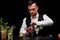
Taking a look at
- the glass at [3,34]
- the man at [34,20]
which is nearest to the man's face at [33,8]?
the man at [34,20]

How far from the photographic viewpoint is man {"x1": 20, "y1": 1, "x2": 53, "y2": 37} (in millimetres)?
4262

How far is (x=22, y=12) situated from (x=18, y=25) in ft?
0.80

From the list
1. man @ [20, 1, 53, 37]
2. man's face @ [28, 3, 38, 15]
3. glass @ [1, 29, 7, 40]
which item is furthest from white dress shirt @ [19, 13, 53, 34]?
glass @ [1, 29, 7, 40]

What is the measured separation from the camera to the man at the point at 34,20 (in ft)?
14.0

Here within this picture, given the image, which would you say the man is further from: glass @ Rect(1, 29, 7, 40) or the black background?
glass @ Rect(1, 29, 7, 40)

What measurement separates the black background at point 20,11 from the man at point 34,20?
66 millimetres

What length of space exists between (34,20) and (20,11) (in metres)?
0.30

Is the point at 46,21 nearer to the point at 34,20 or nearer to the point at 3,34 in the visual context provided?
the point at 34,20

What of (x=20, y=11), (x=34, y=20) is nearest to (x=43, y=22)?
(x=34, y=20)

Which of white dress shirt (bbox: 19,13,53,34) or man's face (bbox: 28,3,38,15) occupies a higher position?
man's face (bbox: 28,3,38,15)

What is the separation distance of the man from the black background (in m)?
0.07

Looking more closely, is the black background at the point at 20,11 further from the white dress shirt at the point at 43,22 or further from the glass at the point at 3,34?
the glass at the point at 3,34

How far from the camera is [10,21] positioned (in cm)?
436

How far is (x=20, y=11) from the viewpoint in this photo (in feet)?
14.2
